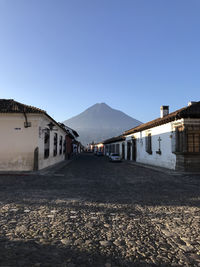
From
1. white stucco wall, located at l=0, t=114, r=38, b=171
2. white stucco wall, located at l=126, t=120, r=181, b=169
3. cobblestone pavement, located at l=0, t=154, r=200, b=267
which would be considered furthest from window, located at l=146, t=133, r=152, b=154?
cobblestone pavement, located at l=0, t=154, r=200, b=267

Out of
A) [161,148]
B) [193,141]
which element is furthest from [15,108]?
[193,141]

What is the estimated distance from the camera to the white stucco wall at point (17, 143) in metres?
12.0

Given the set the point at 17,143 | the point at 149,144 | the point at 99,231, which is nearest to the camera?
the point at 99,231

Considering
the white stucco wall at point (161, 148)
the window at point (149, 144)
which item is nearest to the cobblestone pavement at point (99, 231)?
the white stucco wall at point (161, 148)

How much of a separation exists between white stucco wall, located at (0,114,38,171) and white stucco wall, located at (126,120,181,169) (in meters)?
10.8

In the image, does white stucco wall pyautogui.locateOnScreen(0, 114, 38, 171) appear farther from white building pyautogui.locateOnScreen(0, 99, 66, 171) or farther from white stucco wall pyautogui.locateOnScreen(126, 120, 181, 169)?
white stucco wall pyautogui.locateOnScreen(126, 120, 181, 169)

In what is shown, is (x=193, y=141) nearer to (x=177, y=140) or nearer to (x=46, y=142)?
(x=177, y=140)

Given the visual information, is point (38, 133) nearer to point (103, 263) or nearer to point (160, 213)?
point (160, 213)

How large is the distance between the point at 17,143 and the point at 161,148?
1235cm

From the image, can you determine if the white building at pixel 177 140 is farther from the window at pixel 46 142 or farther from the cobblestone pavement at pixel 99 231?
the window at pixel 46 142

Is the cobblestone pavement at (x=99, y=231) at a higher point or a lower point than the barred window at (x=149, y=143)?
lower

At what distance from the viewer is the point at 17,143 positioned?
476 inches

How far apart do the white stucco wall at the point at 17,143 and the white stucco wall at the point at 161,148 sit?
10.8 m

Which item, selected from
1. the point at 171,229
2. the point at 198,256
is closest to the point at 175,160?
the point at 171,229
